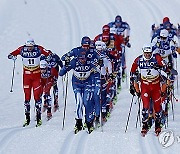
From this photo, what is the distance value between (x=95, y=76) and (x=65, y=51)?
10.2 metres

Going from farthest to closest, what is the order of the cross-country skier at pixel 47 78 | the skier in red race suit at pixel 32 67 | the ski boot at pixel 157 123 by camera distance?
the cross-country skier at pixel 47 78 < the skier in red race suit at pixel 32 67 < the ski boot at pixel 157 123

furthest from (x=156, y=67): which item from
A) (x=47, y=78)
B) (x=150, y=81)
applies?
(x=47, y=78)

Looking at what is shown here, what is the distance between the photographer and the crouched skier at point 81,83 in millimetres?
13359

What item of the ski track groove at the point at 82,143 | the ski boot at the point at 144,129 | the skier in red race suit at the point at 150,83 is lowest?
the ski track groove at the point at 82,143

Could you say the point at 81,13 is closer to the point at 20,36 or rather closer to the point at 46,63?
the point at 20,36

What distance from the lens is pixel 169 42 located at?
1655 cm

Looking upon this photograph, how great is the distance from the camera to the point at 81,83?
13.5 m

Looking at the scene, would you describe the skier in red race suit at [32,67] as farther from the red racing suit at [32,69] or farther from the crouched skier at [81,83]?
the crouched skier at [81,83]

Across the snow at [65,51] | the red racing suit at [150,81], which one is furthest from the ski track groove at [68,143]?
the red racing suit at [150,81]

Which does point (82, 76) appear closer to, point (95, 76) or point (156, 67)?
point (95, 76)

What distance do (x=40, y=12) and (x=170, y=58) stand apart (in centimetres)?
1384

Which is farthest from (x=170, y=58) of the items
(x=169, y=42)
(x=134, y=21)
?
(x=134, y=21)

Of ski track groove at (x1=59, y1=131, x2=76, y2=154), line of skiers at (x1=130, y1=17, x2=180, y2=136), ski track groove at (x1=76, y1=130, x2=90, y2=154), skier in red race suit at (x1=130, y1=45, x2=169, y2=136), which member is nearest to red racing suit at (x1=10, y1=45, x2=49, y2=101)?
ski track groove at (x1=59, y1=131, x2=76, y2=154)

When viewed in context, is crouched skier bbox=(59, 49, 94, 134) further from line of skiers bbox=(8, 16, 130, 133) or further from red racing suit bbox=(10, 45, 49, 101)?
red racing suit bbox=(10, 45, 49, 101)
